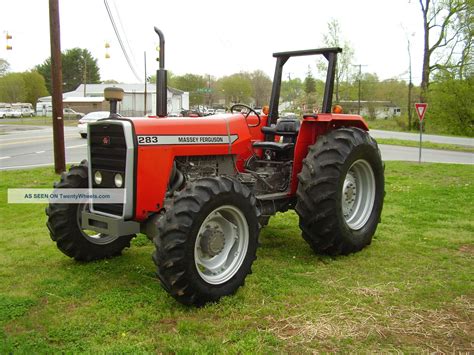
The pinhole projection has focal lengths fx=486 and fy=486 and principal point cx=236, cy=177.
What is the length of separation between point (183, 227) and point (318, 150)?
6.76 ft

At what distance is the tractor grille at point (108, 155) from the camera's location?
4.35 meters

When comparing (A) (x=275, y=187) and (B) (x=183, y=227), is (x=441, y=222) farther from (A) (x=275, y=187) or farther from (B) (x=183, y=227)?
(B) (x=183, y=227)

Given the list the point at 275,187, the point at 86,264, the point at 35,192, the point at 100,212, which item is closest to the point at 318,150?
the point at 275,187

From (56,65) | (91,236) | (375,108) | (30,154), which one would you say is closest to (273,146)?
(91,236)

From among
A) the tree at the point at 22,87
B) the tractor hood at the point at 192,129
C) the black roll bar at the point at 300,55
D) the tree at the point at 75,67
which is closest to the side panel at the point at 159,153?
the tractor hood at the point at 192,129

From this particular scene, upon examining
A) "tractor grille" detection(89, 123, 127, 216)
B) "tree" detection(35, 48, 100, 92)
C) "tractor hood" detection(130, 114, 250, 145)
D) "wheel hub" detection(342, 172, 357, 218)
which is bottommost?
"wheel hub" detection(342, 172, 357, 218)

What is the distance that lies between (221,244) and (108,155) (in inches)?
52.6

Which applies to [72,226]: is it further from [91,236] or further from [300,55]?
[300,55]

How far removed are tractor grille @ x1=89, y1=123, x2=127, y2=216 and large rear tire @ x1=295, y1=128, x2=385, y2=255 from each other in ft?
6.20

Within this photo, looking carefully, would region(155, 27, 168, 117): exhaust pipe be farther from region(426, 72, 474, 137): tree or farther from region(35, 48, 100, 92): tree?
region(35, 48, 100, 92): tree

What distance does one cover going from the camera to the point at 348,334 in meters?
3.59

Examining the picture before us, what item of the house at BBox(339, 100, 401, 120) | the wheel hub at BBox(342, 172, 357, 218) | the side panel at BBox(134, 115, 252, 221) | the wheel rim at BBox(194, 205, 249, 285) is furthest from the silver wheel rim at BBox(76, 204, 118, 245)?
the house at BBox(339, 100, 401, 120)

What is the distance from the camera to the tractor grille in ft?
14.3

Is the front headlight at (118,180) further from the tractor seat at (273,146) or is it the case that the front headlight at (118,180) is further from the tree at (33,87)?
the tree at (33,87)
